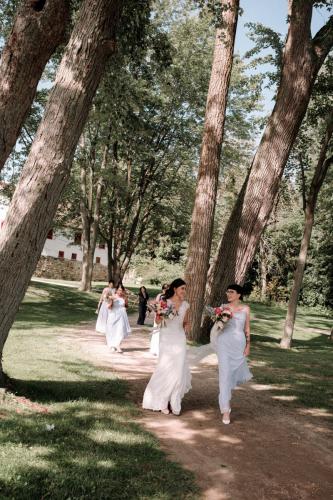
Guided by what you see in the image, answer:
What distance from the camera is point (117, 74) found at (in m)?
10.2

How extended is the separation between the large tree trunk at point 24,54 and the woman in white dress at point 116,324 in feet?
23.3

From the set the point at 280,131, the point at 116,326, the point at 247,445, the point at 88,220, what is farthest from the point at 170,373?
the point at 88,220

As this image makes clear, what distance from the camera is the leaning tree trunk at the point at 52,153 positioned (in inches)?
223

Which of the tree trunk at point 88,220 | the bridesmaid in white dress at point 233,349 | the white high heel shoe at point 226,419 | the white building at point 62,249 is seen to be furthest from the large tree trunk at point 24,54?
the white building at point 62,249

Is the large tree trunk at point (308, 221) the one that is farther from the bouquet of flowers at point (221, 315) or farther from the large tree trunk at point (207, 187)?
the bouquet of flowers at point (221, 315)

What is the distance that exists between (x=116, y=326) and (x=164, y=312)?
5516 mm

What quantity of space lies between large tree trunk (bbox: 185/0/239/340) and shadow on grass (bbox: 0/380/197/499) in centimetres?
737

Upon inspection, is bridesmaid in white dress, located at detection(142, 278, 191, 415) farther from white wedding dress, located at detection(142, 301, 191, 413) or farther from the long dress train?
the long dress train

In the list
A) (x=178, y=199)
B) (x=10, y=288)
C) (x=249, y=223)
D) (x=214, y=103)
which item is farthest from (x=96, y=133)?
(x=10, y=288)

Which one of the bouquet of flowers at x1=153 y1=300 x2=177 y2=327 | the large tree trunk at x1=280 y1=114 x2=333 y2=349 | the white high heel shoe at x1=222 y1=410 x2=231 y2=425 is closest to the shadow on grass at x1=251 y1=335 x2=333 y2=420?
the large tree trunk at x1=280 y1=114 x2=333 y2=349

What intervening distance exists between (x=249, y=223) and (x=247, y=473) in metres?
8.48

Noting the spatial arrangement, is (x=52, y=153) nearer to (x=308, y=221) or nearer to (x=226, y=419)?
(x=226, y=419)

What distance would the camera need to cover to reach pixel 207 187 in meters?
14.1

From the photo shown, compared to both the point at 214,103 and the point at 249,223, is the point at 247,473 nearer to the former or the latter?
the point at 249,223
